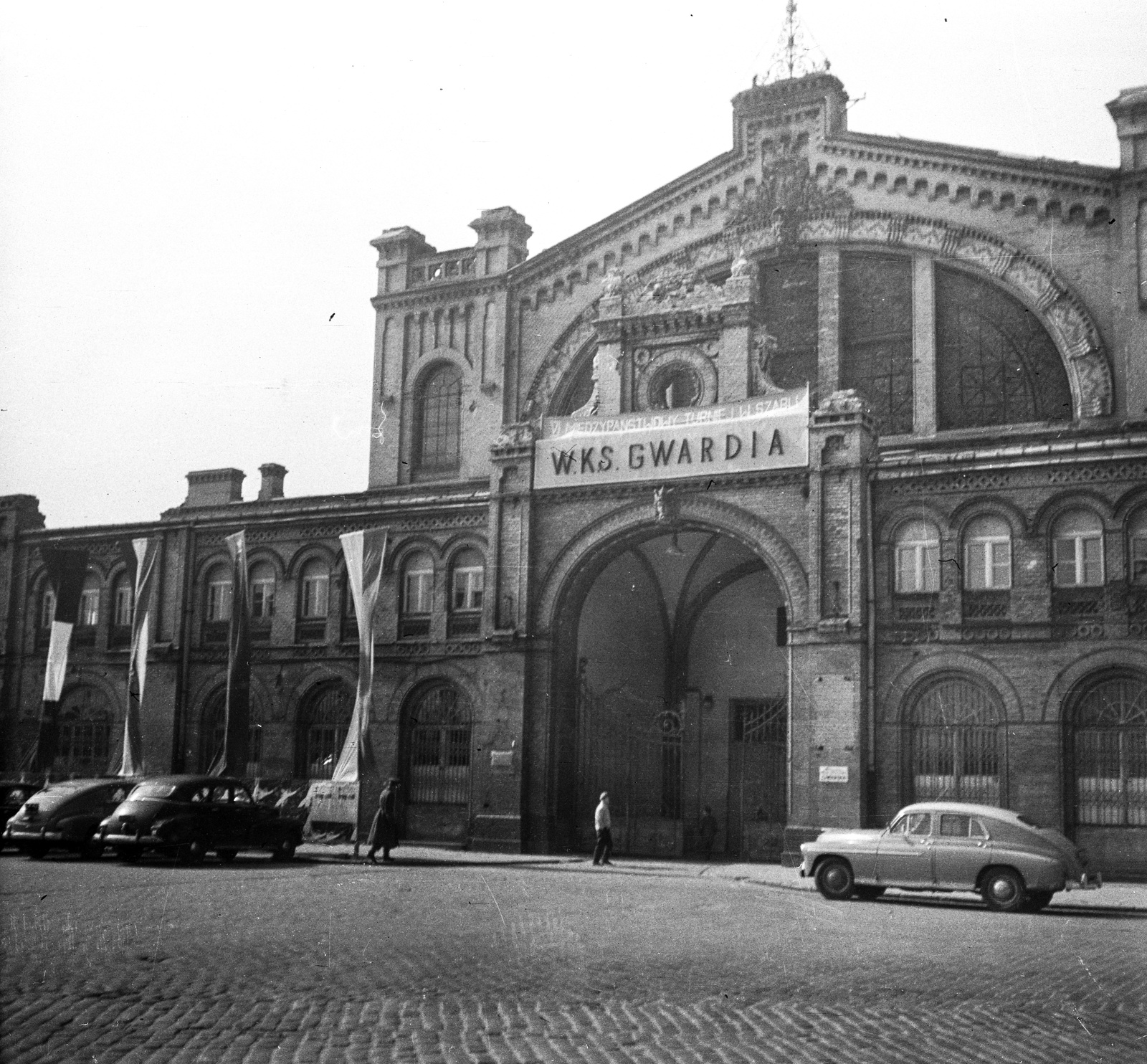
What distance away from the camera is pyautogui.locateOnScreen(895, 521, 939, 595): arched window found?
26953 mm

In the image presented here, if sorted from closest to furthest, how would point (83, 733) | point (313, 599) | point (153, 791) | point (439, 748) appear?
point (153, 791), point (439, 748), point (313, 599), point (83, 733)

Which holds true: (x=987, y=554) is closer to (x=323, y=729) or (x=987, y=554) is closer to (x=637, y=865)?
(x=637, y=865)

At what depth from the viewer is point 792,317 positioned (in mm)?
33250

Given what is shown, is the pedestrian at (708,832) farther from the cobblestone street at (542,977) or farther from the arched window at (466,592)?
the cobblestone street at (542,977)

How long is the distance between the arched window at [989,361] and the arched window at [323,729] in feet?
49.8

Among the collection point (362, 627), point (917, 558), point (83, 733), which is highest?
point (917, 558)

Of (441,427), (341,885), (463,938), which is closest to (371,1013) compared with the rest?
(463,938)

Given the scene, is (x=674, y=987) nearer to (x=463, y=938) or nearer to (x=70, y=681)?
(x=463, y=938)

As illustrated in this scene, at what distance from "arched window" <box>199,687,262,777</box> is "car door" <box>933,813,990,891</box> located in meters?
18.8

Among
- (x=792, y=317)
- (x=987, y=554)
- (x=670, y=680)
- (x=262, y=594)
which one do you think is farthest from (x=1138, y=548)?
(x=262, y=594)

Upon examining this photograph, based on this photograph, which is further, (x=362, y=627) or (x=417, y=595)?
(x=417, y=595)

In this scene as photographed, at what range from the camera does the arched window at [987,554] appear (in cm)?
2652

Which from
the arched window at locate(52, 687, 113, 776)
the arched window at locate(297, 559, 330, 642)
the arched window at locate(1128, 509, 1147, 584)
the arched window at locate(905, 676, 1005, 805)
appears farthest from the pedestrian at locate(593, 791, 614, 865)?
the arched window at locate(52, 687, 113, 776)

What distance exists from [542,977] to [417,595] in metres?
20.9
